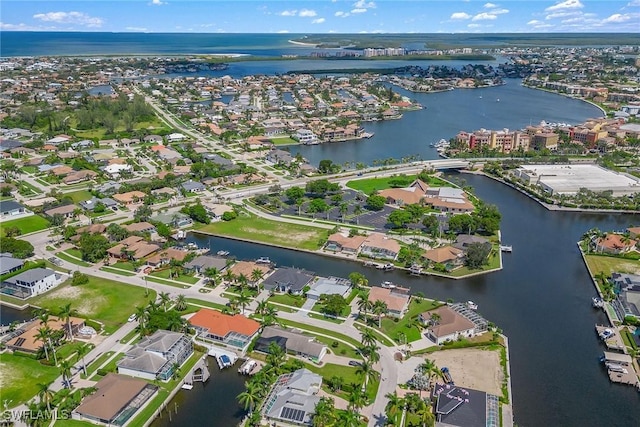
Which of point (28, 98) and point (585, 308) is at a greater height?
point (28, 98)

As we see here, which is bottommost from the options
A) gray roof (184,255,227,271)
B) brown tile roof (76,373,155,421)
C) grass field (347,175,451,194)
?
brown tile roof (76,373,155,421)

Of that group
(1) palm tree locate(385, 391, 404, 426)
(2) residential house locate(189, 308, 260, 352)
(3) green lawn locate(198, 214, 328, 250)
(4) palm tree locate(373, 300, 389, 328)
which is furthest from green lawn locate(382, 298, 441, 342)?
(3) green lawn locate(198, 214, 328, 250)

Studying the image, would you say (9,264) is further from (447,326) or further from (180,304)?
(447,326)

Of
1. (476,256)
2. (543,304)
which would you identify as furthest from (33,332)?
(543,304)

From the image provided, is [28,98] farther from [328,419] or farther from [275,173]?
[328,419]

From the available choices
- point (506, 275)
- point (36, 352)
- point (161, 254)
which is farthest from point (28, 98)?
point (506, 275)

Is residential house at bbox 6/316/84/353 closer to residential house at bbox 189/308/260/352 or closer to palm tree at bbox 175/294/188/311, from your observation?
palm tree at bbox 175/294/188/311
